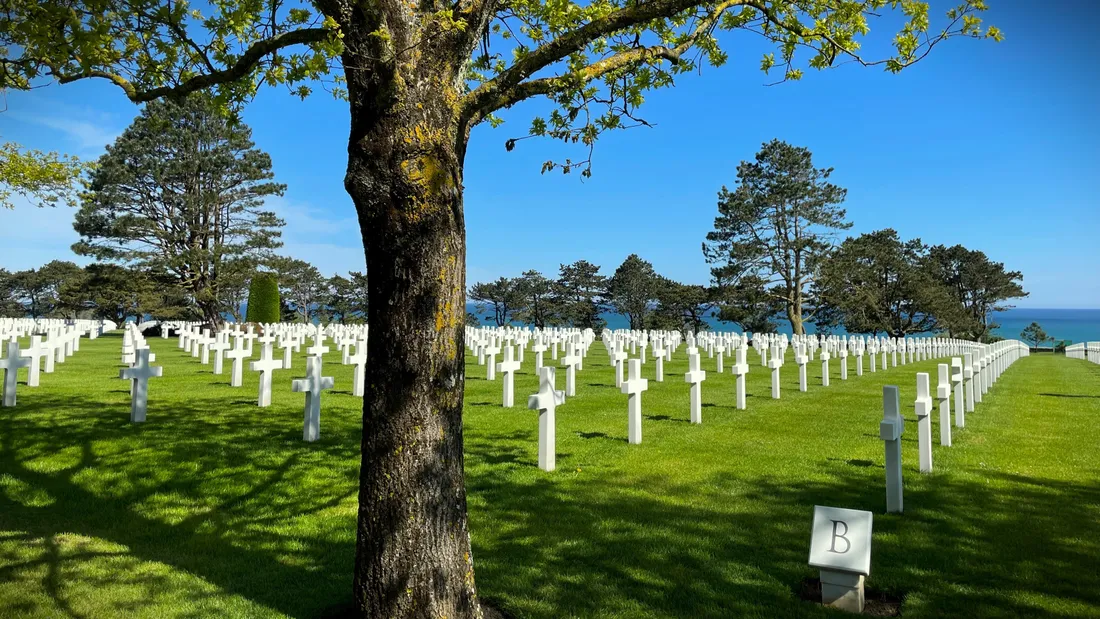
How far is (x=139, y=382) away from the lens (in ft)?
26.3

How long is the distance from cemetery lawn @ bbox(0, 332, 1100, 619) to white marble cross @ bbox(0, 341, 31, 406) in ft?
1.96

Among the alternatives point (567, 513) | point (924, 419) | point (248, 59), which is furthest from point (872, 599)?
point (248, 59)

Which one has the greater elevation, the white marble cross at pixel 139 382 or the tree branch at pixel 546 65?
the tree branch at pixel 546 65

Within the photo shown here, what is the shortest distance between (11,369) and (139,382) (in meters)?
3.25

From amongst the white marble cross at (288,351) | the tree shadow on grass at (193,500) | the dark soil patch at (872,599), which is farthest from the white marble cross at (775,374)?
the white marble cross at (288,351)

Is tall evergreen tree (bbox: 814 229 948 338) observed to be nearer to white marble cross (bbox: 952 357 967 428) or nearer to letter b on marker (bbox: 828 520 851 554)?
white marble cross (bbox: 952 357 967 428)

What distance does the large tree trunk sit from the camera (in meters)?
3.12

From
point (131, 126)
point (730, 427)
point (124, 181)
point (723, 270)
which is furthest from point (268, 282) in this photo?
point (730, 427)

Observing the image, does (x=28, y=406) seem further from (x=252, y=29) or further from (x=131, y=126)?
(x=131, y=126)

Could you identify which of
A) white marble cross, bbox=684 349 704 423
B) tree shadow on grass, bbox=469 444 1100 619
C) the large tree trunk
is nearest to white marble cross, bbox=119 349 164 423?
tree shadow on grass, bbox=469 444 1100 619

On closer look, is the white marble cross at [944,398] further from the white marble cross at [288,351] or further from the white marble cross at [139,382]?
the white marble cross at [288,351]

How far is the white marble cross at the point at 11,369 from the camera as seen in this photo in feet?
29.8

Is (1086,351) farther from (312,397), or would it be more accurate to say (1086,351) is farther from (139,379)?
(139,379)

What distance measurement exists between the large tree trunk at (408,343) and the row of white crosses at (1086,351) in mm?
40309
